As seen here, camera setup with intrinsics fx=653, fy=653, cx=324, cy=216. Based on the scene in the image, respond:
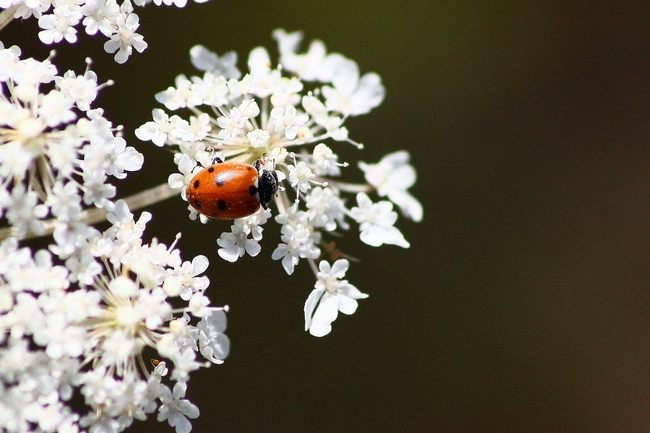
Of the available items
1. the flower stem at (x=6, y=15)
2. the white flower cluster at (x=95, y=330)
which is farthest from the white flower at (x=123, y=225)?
the flower stem at (x=6, y=15)

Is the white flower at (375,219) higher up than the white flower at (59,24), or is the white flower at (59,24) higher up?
the white flower at (59,24)

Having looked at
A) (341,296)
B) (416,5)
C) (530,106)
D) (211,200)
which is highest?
(416,5)

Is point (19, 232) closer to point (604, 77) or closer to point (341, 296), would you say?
point (341, 296)

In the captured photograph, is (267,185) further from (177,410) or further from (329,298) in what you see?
(177,410)

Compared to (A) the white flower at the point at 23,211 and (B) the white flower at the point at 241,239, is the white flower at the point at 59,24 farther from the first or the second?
(B) the white flower at the point at 241,239

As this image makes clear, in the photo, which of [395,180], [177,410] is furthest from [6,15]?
[395,180]

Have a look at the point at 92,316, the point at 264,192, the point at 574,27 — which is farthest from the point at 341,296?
the point at 574,27
